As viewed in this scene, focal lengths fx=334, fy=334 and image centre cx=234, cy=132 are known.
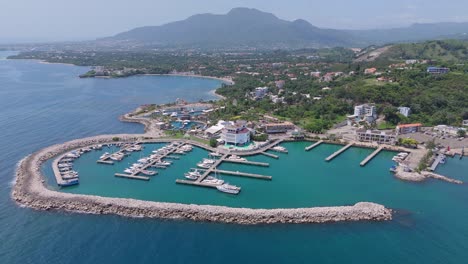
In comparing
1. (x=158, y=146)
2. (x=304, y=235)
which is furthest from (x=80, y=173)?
(x=304, y=235)

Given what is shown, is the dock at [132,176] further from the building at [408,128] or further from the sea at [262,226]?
the building at [408,128]

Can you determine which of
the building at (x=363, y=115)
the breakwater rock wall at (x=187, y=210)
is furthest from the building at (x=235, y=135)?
the building at (x=363, y=115)

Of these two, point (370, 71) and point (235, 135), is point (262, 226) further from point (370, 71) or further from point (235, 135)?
point (370, 71)

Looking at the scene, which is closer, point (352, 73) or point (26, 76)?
point (352, 73)

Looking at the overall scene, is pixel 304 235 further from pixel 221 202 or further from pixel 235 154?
pixel 235 154

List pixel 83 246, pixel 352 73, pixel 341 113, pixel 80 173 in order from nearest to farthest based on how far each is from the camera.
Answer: pixel 83 246 → pixel 80 173 → pixel 341 113 → pixel 352 73

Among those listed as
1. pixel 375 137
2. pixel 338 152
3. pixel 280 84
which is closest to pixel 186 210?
pixel 338 152
